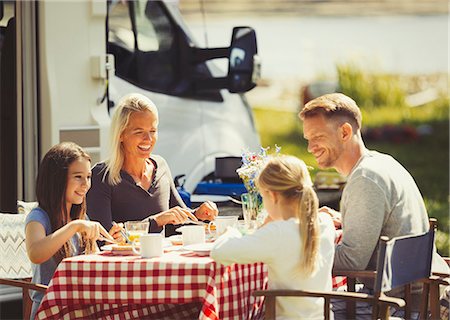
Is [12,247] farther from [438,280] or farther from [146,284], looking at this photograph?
[438,280]

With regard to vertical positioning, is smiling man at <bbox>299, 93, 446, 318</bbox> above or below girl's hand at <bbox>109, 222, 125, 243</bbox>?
above

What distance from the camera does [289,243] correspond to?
4.01 meters

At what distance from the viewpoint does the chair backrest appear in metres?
3.96

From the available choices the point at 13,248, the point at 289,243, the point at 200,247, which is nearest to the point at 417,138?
the point at 13,248

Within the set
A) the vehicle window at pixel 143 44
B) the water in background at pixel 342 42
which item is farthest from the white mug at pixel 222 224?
the water in background at pixel 342 42

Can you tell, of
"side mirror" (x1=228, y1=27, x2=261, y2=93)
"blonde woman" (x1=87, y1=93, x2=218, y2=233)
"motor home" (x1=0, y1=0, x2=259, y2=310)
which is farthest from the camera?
"side mirror" (x1=228, y1=27, x2=261, y2=93)

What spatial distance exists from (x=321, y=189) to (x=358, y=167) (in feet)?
9.22

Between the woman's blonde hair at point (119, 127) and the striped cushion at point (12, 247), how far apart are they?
425 millimetres

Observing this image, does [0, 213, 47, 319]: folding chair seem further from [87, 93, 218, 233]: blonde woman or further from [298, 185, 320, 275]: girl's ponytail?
[298, 185, 320, 275]: girl's ponytail

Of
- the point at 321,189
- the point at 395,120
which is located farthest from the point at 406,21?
the point at 321,189

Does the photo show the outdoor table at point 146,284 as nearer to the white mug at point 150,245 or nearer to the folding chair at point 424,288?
the white mug at point 150,245

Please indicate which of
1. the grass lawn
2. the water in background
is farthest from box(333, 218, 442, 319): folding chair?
the water in background

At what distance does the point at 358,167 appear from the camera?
14.6 feet

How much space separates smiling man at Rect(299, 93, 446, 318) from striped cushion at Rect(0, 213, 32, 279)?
1309 millimetres
